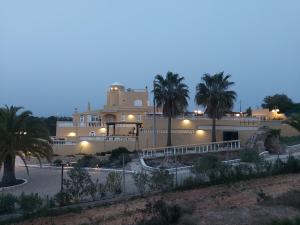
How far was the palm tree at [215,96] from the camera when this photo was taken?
41781mm

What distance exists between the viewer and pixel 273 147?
1453 inches

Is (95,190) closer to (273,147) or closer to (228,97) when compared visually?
(273,147)

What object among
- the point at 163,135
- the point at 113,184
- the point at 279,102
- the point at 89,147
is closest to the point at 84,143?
the point at 89,147

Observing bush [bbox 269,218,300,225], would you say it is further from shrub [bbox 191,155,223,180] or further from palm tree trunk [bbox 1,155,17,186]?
palm tree trunk [bbox 1,155,17,186]

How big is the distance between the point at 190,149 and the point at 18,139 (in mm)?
15815

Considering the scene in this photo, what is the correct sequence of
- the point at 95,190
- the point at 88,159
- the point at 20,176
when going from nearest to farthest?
1. the point at 95,190
2. the point at 20,176
3. the point at 88,159

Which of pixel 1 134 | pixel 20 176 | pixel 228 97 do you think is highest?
pixel 228 97

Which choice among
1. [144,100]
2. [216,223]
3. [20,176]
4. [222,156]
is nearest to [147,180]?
[216,223]

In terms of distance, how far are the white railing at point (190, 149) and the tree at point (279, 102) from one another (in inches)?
1755

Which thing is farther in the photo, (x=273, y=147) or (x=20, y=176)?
(x=273, y=147)

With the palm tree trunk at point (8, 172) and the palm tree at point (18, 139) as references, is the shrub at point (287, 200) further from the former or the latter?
the palm tree trunk at point (8, 172)

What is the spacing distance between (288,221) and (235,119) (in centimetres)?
3348

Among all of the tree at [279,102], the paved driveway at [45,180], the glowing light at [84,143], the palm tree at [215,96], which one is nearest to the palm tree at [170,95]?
the palm tree at [215,96]

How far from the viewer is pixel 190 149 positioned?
3781cm
